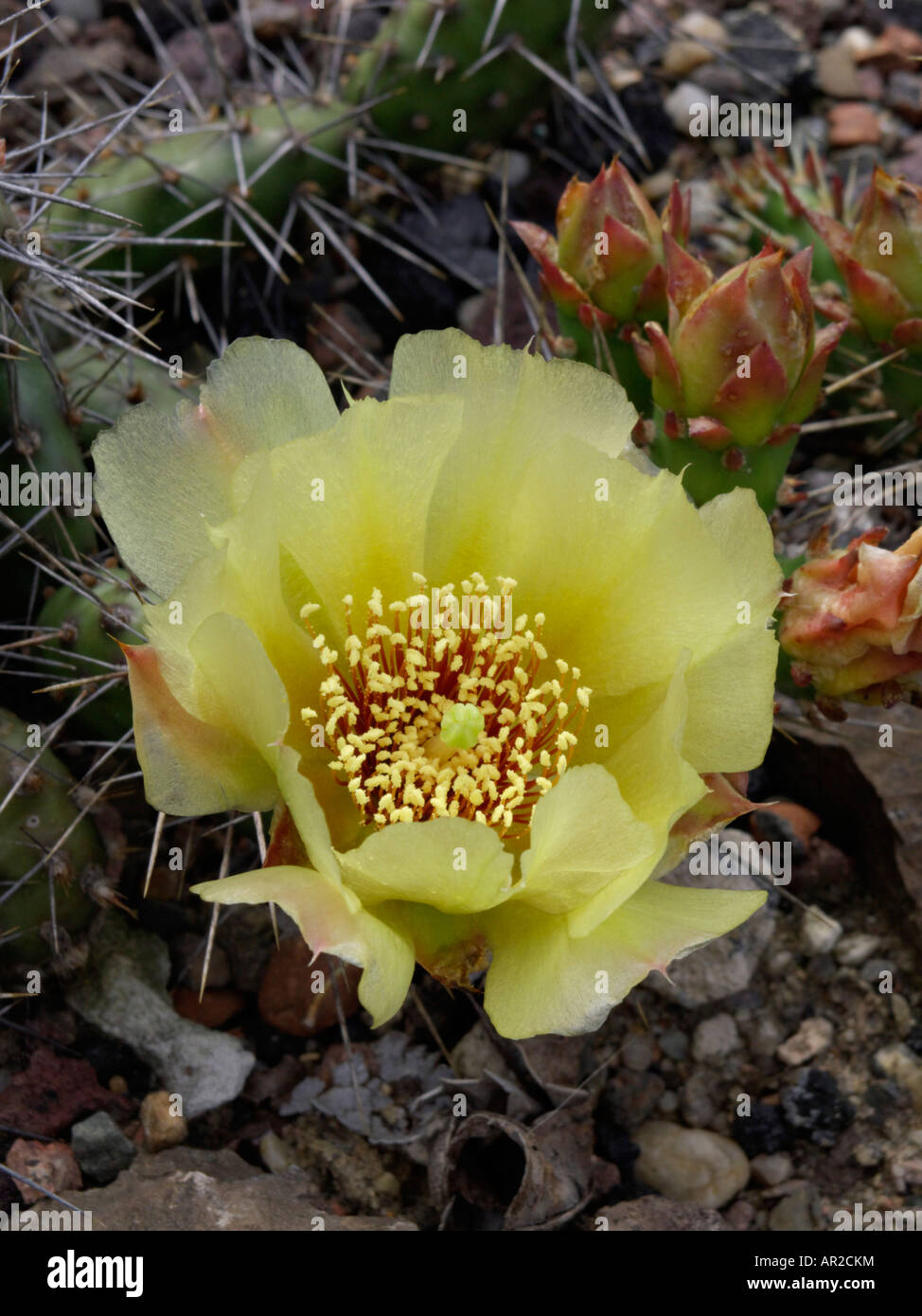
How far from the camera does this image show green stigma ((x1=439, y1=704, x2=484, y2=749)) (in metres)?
1.53

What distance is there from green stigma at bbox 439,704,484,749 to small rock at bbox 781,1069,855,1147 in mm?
788

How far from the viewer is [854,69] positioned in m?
3.30

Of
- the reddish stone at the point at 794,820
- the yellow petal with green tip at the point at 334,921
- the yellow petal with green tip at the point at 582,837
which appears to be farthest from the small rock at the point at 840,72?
the yellow petal with green tip at the point at 334,921

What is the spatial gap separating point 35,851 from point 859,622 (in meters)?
1.06

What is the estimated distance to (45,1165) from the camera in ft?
5.60

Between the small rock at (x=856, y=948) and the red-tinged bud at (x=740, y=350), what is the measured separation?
0.81 meters

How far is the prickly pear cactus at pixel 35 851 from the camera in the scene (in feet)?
5.56

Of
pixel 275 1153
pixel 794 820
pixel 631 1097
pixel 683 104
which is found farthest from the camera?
pixel 683 104

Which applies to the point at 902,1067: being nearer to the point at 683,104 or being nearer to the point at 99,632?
the point at 99,632

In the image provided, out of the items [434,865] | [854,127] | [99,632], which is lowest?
[99,632]

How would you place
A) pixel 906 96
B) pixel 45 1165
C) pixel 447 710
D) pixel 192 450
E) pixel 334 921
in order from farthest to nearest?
pixel 906 96 → pixel 45 1165 → pixel 447 710 → pixel 192 450 → pixel 334 921

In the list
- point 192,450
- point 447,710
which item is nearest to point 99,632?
point 192,450

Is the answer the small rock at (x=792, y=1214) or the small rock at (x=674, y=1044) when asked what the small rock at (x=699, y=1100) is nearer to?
the small rock at (x=674, y=1044)

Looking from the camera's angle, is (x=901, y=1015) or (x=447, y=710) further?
(x=901, y=1015)
